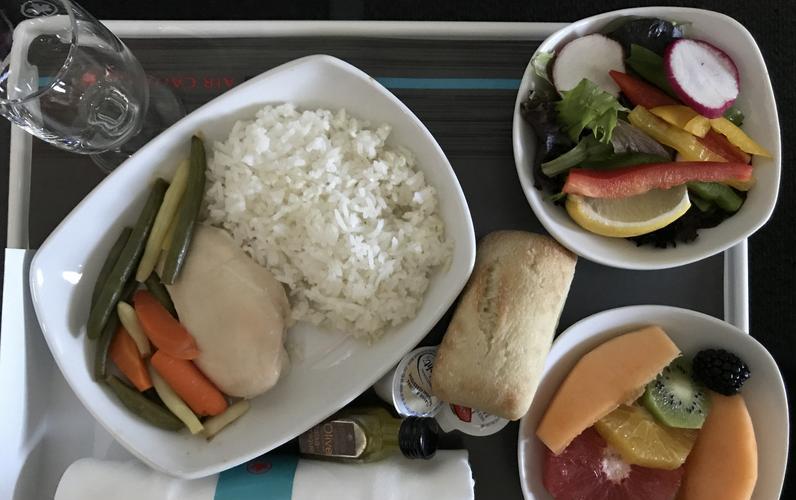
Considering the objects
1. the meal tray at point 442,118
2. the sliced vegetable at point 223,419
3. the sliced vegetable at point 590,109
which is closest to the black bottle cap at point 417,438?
the meal tray at point 442,118

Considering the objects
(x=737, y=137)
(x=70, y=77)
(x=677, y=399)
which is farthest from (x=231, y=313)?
(x=737, y=137)

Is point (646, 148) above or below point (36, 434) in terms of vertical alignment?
above

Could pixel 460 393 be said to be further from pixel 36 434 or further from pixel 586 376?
pixel 36 434

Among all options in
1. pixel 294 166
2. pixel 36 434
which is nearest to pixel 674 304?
pixel 294 166

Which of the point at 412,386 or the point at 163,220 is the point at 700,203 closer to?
the point at 412,386

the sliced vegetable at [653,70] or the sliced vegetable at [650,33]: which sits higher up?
the sliced vegetable at [650,33]

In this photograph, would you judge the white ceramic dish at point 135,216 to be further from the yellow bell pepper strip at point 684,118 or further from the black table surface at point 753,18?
the black table surface at point 753,18

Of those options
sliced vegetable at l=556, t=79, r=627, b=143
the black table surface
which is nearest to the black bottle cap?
sliced vegetable at l=556, t=79, r=627, b=143
